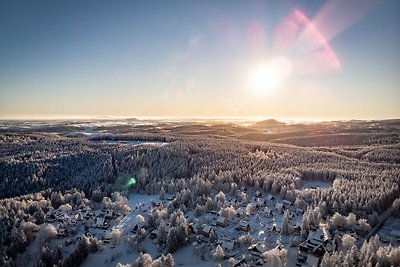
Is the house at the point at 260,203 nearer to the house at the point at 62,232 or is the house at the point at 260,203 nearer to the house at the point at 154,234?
the house at the point at 154,234

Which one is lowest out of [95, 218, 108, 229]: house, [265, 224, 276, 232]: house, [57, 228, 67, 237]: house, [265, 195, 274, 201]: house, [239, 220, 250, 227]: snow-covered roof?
[57, 228, 67, 237]: house

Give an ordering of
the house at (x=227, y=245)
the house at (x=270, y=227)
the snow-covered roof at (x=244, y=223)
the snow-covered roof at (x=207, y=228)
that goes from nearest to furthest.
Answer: the house at (x=227, y=245), the snow-covered roof at (x=207, y=228), the house at (x=270, y=227), the snow-covered roof at (x=244, y=223)

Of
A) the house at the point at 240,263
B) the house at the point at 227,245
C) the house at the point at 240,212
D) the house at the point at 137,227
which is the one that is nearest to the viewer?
the house at the point at 240,263

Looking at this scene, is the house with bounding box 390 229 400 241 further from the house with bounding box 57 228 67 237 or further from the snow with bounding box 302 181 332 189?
the house with bounding box 57 228 67 237

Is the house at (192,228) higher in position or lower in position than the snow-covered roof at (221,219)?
lower

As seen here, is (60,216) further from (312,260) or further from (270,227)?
(312,260)

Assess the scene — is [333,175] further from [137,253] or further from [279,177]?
[137,253]

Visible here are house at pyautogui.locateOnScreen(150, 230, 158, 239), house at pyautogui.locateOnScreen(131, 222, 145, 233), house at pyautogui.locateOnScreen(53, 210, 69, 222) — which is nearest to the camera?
house at pyautogui.locateOnScreen(150, 230, 158, 239)

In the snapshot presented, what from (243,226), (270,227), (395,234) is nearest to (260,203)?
(270,227)

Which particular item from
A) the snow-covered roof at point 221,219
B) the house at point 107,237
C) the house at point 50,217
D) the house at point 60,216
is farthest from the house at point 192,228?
the house at point 50,217

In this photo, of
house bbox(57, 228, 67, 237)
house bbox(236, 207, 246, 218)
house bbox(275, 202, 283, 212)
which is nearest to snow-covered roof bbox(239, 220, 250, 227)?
house bbox(236, 207, 246, 218)
